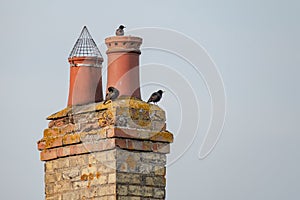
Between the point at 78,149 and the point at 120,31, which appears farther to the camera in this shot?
the point at 120,31

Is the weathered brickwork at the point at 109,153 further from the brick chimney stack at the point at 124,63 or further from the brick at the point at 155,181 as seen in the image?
the brick chimney stack at the point at 124,63

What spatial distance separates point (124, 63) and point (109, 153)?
1.21m

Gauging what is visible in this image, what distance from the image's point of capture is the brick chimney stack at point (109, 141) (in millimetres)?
10883

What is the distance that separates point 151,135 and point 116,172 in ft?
2.30

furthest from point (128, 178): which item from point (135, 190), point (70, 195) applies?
point (70, 195)

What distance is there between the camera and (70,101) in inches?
468

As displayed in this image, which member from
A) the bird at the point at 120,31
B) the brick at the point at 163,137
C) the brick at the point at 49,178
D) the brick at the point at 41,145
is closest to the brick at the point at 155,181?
the brick at the point at 163,137

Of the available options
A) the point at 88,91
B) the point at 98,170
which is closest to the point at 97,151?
the point at 98,170

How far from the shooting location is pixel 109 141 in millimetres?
10891

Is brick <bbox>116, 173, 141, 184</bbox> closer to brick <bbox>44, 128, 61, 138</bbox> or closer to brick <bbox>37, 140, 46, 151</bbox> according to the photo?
brick <bbox>44, 128, 61, 138</bbox>

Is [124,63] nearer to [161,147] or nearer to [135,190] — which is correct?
[161,147]

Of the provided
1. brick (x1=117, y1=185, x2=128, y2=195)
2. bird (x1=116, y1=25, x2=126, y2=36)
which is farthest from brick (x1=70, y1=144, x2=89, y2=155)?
bird (x1=116, y1=25, x2=126, y2=36)

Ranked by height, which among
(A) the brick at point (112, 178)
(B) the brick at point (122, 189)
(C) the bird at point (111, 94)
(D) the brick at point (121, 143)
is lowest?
(B) the brick at point (122, 189)

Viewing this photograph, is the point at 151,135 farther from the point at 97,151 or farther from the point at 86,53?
the point at 86,53
